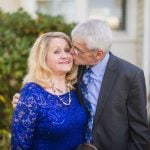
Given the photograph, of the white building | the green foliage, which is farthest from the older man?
the white building

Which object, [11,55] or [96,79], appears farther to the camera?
[11,55]

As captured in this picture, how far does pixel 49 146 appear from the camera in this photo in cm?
400

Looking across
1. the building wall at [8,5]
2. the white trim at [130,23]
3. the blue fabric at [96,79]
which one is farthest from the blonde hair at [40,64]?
the white trim at [130,23]

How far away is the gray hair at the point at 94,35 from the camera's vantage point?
12.8ft

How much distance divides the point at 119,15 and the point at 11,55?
3671 mm

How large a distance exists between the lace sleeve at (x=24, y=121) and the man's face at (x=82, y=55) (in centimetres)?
42

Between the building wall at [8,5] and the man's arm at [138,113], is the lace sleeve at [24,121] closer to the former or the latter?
the man's arm at [138,113]

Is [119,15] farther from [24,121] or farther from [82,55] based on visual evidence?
[24,121]

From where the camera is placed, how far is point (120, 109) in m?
4.04

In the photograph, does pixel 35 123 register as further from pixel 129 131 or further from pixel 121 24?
pixel 121 24

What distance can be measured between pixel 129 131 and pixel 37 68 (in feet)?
2.67

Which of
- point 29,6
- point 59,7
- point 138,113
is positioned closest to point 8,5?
point 29,6

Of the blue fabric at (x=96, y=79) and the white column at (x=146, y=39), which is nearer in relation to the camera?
the blue fabric at (x=96, y=79)

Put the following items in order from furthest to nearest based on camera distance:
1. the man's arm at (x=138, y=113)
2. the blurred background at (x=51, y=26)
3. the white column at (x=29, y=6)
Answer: the white column at (x=29, y=6) → the blurred background at (x=51, y=26) → the man's arm at (x=138, y=113)
